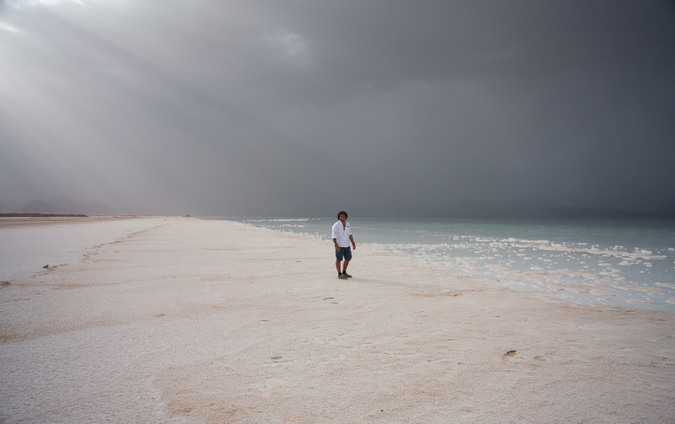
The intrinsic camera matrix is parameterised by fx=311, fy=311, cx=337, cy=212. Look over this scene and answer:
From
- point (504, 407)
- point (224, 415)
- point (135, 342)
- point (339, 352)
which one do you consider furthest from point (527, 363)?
point (135, 342)

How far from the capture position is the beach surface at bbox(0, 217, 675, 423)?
2643 millimetres

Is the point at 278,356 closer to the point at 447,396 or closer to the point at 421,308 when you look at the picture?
the point at 447,396

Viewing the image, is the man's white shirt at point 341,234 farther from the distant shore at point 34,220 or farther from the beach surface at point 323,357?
the distant shore at point 34,220

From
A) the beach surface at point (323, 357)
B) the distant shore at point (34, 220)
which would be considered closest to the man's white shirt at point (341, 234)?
the beach surface at point (323, 357)

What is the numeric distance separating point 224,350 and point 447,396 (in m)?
2.54

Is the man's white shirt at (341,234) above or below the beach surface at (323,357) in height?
above

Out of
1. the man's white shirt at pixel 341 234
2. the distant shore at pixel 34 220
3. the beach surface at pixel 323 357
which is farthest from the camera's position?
the distant shore at pixel 34 220

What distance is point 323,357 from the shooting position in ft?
11.7

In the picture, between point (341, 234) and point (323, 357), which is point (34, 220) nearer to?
point (341, 234)

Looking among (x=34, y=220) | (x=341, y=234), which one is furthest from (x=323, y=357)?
(x=34, y=220)

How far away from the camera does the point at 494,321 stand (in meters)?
5.01

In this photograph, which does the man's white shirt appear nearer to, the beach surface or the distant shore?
the beach surface

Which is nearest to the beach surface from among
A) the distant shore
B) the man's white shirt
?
the man's white shirt

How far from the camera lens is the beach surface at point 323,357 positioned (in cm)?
264
